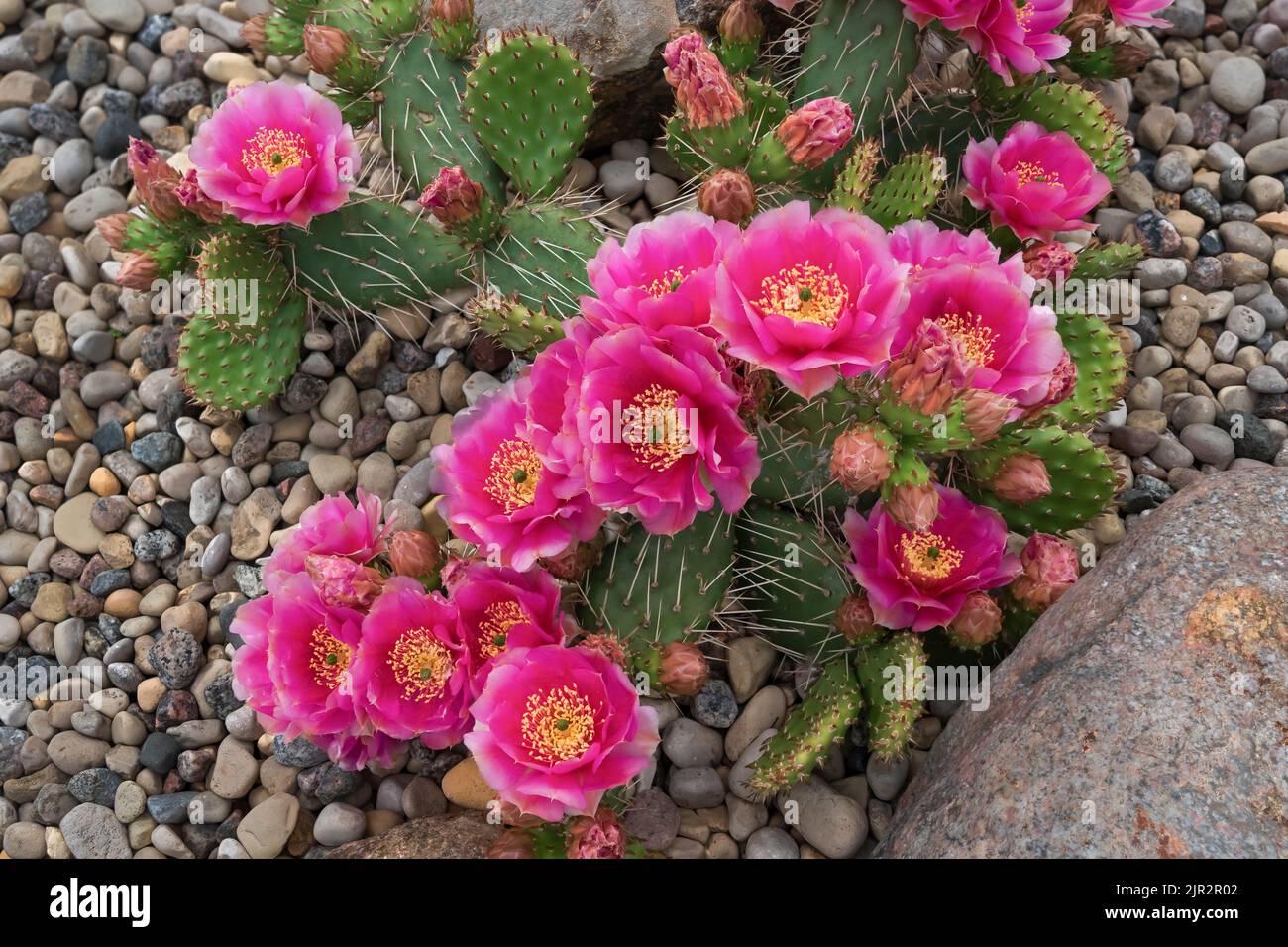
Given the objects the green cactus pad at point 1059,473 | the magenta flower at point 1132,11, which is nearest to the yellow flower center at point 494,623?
the green cactus pad at point 1059,473

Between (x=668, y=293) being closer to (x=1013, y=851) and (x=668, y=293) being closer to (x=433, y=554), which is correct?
(x=433, y=554)

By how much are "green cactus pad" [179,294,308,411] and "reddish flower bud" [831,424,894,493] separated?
1.32 metres

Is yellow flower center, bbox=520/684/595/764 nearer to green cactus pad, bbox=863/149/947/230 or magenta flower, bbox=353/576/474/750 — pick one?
magenta flower, bbox=353/576/474/750

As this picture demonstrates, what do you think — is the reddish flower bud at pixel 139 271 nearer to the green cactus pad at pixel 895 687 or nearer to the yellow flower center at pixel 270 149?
the yellow flower center at pixel 270 149

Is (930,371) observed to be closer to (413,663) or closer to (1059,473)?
(1059,473)

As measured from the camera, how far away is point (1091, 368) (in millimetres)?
2088

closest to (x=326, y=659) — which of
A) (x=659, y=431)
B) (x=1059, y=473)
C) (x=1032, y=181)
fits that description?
(x=659, y=431)

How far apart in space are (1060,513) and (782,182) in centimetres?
77

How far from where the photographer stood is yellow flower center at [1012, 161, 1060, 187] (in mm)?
2207

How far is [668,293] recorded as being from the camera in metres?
1.55

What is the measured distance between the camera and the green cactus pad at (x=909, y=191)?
199cm

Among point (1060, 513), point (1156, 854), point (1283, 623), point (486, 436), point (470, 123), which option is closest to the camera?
point (1156, 854)

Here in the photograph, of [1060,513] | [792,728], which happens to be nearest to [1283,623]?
[1060,513]

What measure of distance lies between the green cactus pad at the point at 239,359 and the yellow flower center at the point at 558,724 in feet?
3.49
